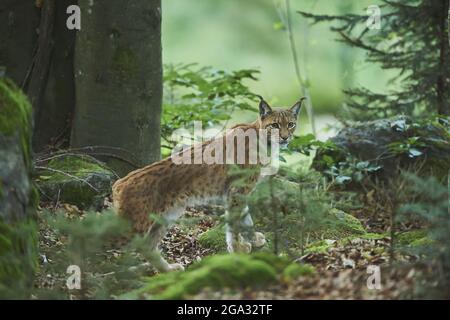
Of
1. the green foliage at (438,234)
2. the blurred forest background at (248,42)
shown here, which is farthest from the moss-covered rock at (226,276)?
the blurred forest background at (248,42)

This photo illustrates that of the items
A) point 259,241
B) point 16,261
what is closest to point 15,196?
point 16,261

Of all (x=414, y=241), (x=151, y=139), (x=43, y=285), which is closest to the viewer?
(x=43, y=285)

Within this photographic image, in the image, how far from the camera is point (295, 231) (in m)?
6.89

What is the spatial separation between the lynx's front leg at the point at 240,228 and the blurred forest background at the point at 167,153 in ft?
0.41

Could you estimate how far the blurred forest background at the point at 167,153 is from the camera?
5441 millimetres

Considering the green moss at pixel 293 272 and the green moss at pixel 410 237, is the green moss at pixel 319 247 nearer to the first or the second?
the green moss at pixel 410 237

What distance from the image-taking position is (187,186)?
27.0 feet

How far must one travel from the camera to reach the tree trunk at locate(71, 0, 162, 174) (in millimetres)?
9328

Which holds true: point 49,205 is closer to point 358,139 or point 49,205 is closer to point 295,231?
point 295,231

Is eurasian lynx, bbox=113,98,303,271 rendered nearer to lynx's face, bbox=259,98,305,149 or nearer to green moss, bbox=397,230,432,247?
lynx's face, bbox=259,98,305,149

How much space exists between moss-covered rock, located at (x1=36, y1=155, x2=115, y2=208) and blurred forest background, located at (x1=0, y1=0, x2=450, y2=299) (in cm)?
1

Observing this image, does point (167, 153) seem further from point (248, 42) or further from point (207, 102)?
point (248, 42)

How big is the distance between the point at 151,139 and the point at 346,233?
244 centimetres
